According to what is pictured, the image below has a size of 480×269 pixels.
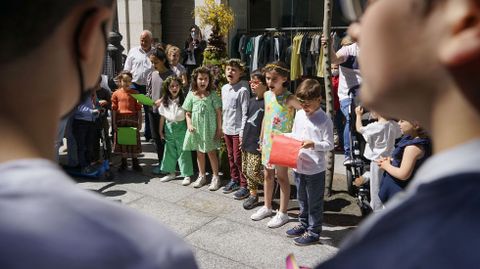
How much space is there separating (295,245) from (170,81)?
2789 mm

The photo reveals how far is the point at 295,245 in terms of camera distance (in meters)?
4.47

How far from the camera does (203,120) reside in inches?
233

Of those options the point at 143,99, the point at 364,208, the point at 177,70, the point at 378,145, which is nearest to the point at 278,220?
the point at 364,208

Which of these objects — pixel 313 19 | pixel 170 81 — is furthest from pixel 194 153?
pixel 313 19

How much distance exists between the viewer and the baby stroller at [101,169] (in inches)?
255

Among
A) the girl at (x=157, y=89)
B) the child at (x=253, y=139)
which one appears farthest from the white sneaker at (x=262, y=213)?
the girl at (x=157, y=89)

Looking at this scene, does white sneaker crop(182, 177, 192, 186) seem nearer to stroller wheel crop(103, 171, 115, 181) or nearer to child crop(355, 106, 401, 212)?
stroller wheel crop(103, 171, 115, 181)

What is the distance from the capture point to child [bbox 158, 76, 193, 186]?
6.18 meters

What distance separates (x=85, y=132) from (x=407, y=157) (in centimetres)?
445

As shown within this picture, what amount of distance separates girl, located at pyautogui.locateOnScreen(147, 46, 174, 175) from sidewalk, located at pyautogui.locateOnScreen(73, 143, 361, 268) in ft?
1.57

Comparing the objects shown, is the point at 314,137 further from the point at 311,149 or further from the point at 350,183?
the point at 350,183

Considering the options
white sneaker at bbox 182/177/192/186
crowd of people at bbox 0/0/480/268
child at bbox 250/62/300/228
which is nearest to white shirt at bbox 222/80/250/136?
child at bbox 250/62/300/228

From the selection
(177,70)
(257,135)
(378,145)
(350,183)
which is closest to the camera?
Result: (378,145)

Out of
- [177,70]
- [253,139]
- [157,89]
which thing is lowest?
[253,139]
